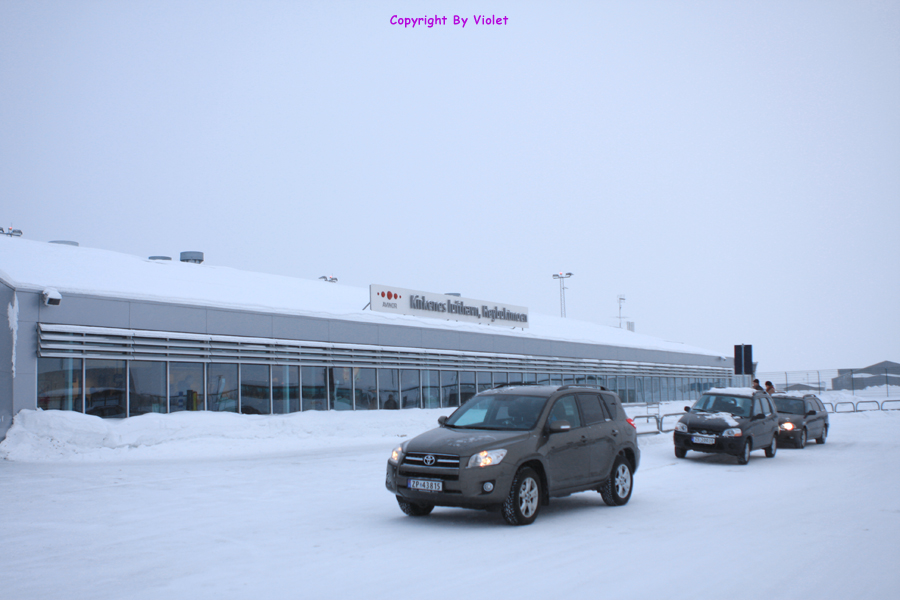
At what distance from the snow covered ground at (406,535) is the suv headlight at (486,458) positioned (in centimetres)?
77

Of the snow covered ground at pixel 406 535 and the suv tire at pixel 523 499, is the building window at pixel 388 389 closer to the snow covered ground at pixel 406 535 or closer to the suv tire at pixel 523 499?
the snow covered ground at pixel 406 535

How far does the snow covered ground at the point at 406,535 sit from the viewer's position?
20.5 feet

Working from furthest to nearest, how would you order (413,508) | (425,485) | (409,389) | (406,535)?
(409,389), (413,508), (425,485), (406,535)

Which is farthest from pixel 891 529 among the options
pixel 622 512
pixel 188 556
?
pixel 188 556

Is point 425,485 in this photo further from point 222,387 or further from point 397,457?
point 222,387

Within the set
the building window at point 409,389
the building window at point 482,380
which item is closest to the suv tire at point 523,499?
the building window at point 409,389

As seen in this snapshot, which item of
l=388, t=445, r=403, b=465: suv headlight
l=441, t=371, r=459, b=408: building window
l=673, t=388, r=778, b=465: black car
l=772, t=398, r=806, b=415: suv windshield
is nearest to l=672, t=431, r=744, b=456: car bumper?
l=673, t=388, r=778, b=465: black car

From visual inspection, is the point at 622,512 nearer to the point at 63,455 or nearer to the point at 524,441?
the point at 524,441

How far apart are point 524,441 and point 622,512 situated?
200 centimetres

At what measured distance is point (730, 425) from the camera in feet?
55.3

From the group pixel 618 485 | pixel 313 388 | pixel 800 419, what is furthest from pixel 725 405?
pixel 313 388

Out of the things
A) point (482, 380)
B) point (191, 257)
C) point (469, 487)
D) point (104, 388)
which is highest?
point (191, 257)

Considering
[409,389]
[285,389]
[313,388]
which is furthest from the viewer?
[409,389]

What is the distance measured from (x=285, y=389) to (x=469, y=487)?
17.0 m
